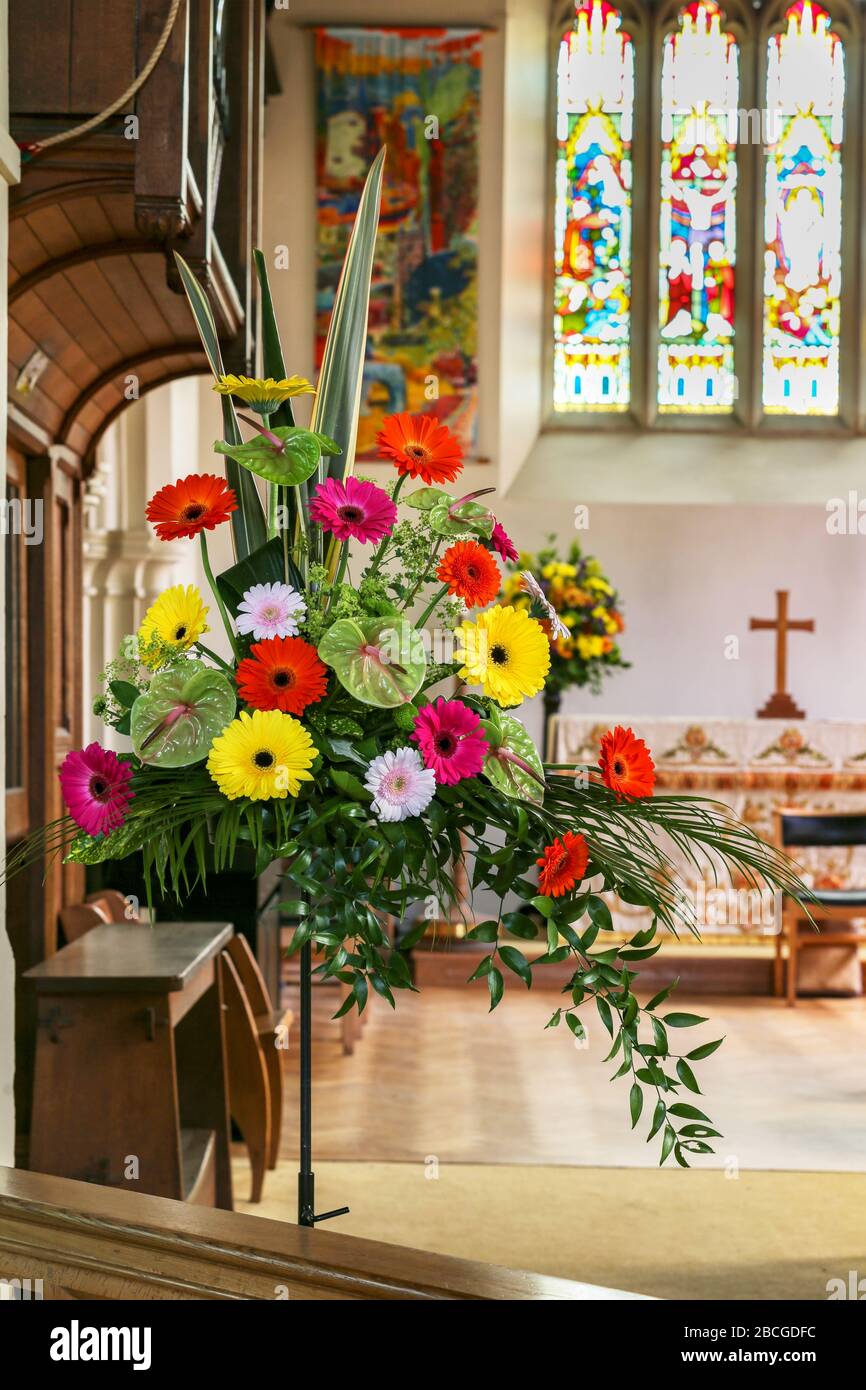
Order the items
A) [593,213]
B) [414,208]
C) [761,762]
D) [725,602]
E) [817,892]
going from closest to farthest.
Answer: [817,892] → [761,762] → [414,208] → [725,602] → [593,213]

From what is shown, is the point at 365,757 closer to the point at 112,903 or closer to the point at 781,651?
the point at 112,903

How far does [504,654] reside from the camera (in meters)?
1.21

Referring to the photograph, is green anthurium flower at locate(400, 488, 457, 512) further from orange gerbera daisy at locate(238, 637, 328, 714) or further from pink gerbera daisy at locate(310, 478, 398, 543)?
orange gerbera daisy at locate(238, 637, 328, 714)

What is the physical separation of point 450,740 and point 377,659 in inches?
3.4

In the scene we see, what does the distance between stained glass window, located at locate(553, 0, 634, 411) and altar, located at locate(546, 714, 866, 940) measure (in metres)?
2.85

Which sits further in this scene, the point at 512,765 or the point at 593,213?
the point at 593,213

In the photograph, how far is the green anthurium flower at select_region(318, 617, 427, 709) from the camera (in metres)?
1.13

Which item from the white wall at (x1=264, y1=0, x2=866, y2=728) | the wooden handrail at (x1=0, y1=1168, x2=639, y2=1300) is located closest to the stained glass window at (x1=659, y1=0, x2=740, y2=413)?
the white wall at (x1=264, y1=0, x2=866, y2=728)

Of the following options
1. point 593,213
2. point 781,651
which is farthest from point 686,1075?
point 593,213

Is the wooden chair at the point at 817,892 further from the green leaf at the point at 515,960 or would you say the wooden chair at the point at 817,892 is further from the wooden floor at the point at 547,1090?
the green leaf at the point at 515,960

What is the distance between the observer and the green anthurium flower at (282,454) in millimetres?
1181

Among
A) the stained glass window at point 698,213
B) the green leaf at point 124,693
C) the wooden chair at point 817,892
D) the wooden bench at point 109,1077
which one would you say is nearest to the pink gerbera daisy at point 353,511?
the green leaf at point 124,693

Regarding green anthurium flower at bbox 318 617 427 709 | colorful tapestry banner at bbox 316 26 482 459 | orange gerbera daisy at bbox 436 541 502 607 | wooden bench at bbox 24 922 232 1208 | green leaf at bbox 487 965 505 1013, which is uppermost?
colorful tapestry banner at bbox 316 26 482 459

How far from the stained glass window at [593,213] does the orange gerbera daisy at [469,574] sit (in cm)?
900
